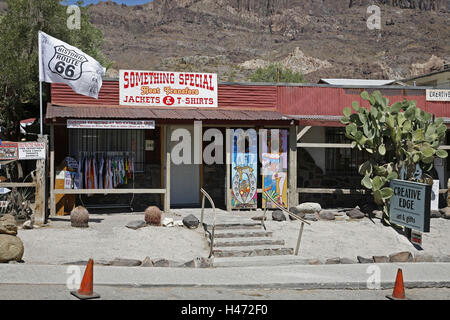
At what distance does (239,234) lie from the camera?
39.0 feet

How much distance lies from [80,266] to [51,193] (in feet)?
14.2

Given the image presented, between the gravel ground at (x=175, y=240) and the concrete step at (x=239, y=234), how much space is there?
0.30m

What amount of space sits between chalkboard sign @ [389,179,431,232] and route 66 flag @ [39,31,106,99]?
26.4ft

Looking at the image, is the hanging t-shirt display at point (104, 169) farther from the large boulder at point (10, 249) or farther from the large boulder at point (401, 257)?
the large boulder at point (401, 257)

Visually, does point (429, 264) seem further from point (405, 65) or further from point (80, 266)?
point (405, 65)

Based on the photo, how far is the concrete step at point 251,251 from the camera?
10859 mm

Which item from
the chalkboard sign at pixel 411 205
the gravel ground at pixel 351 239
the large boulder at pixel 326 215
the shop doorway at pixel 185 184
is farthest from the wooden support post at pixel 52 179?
the chalkboard sign at pixel 411 205

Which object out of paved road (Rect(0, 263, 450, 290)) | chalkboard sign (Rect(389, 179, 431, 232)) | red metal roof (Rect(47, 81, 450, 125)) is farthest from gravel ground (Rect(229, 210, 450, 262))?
red metal roof (Rect(47, 81, 450, 125))

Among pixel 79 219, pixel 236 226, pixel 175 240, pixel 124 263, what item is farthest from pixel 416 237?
pixel 79 219

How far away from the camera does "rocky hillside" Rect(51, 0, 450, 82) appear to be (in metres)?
100

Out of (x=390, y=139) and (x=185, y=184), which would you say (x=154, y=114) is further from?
(x=390, y=139)

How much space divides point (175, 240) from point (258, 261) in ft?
6.74

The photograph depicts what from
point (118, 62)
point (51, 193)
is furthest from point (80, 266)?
point (118, 62)

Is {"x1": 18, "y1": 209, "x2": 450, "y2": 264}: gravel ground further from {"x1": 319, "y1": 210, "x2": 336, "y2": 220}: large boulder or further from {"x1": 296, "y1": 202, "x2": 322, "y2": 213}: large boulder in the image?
{"x1": 296, "y1": 202, "x2": 322, "y2": 213}: large boulder
